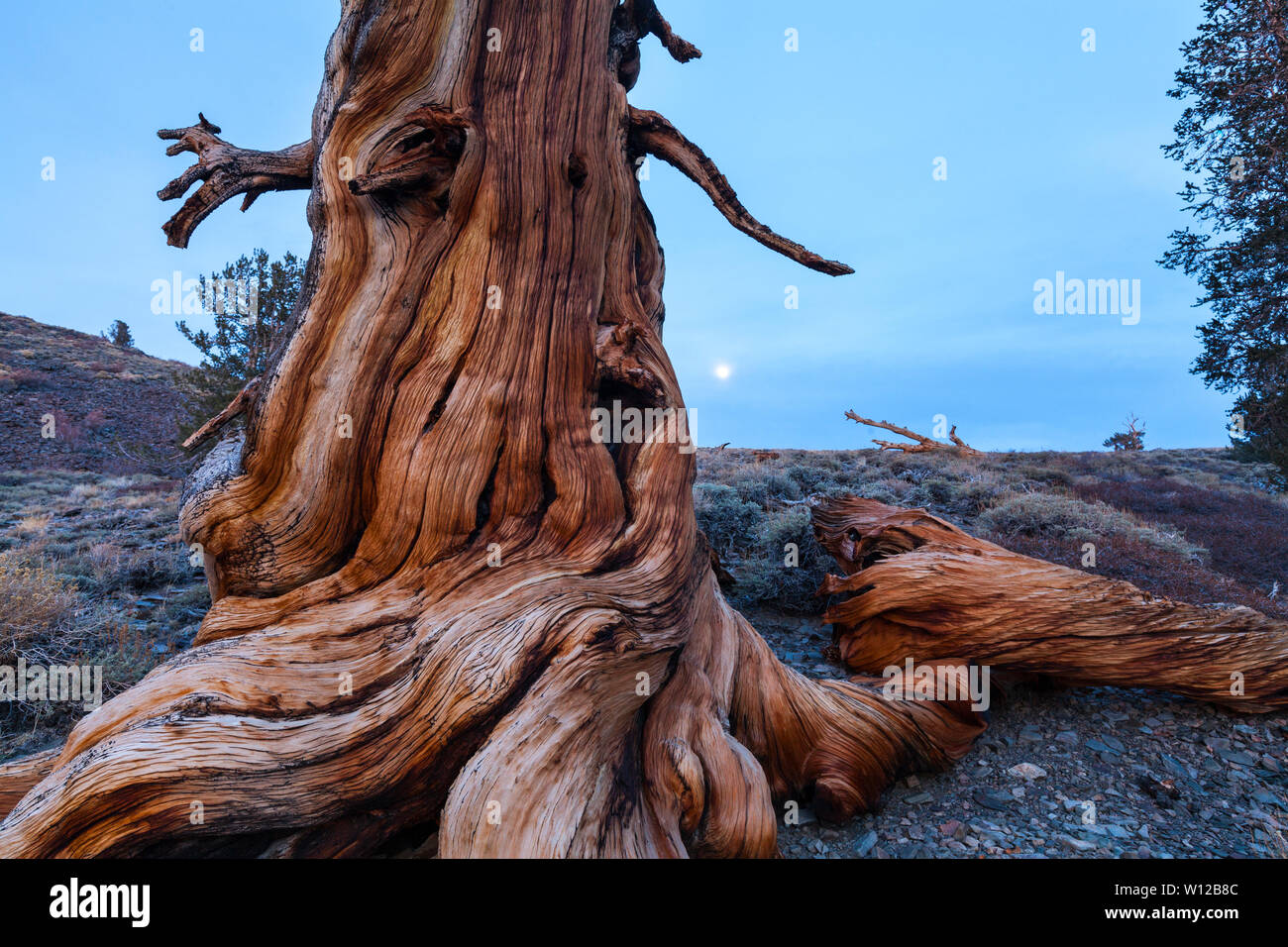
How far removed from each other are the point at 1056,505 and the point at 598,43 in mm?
8396

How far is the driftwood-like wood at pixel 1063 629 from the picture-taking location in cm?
380

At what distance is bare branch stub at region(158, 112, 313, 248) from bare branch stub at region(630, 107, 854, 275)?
1.90 metres

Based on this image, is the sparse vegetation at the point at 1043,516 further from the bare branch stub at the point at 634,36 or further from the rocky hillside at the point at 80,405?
the rocky hillside at the point at 80,405

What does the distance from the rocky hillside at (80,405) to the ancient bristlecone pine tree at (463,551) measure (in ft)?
56.2

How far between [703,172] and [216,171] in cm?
269

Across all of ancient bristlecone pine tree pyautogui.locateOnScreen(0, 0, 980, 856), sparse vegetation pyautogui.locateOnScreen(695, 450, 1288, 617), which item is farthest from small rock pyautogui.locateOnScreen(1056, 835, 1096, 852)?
sparse vegetation pyautogui.locateOnScreen(695, 450, 1288, 617)

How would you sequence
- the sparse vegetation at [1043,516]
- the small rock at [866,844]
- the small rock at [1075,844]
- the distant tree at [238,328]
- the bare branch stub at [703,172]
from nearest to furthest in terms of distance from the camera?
the small rock at [1075,844], the small rock at [866,844], the bare branch stub at [703,172], the sparse vegetation at [1043,516], the distant tree at [238,328]

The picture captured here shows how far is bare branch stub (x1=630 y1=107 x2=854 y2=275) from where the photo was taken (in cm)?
380

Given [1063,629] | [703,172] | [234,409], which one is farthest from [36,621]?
[1063,629]

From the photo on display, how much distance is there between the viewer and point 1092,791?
3191 mm

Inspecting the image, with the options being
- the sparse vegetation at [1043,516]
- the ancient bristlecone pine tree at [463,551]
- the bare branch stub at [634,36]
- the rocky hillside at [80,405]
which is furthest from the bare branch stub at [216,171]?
the rocky hillside at [80,405]

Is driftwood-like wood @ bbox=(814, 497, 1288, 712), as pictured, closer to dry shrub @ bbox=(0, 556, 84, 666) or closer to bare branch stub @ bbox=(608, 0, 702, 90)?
bare branch stub @ bbox=(608, 0, 702, 90)

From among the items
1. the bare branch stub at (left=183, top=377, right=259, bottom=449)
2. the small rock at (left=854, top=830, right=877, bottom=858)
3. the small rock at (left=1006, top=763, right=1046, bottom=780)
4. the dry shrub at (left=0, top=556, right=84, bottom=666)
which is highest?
the bare branch stub at (left=183, top=377, right=259, bottom=449)
